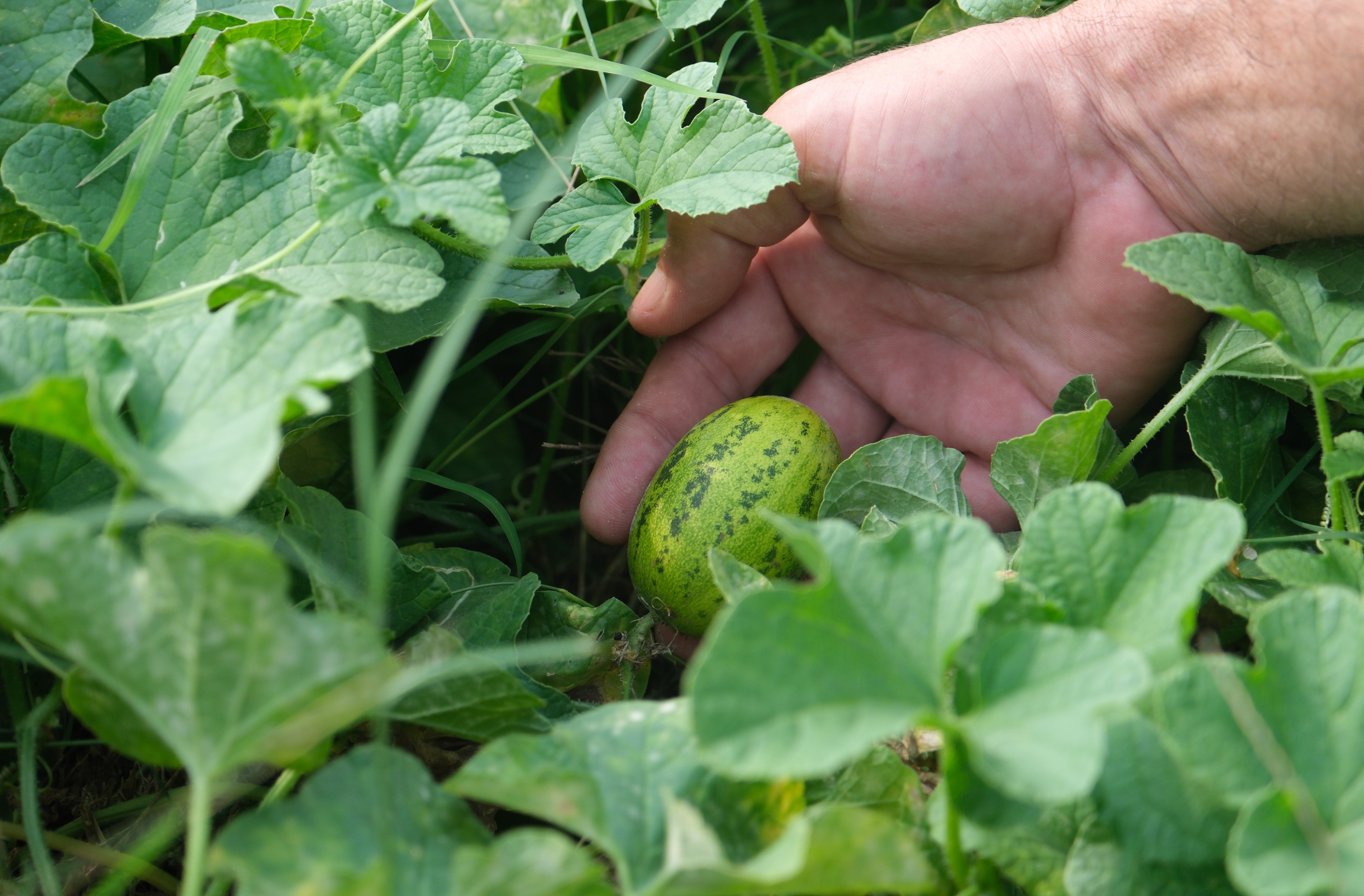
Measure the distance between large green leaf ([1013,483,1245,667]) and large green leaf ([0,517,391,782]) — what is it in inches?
33.3

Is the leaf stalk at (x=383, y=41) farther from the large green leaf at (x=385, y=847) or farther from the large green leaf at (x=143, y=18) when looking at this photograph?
the large green leaf at (x=385, y=847)

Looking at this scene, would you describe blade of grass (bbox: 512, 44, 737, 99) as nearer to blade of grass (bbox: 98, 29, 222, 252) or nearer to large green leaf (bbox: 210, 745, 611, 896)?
blade of grass (bbox: 98, 29, 222, 252)

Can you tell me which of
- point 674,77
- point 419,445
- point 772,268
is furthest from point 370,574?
point 772,268

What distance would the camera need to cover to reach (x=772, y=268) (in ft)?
8.42

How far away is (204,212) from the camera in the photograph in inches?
66.2

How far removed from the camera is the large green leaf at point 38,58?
1810mm

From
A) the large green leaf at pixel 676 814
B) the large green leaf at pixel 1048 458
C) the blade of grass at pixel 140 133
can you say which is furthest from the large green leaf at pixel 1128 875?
the blade of grass at pixel 140 133

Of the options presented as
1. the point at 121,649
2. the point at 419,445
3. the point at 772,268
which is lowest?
the point at 419,445

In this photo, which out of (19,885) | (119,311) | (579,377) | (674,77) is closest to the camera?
(19,885)

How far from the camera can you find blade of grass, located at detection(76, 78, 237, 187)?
167 cm

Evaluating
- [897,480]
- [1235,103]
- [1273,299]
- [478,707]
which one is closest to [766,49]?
[1235,103]

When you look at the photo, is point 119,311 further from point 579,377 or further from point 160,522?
point 579,377

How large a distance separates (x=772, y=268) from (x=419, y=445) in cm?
108

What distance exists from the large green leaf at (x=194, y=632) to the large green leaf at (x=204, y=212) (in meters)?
0.67
